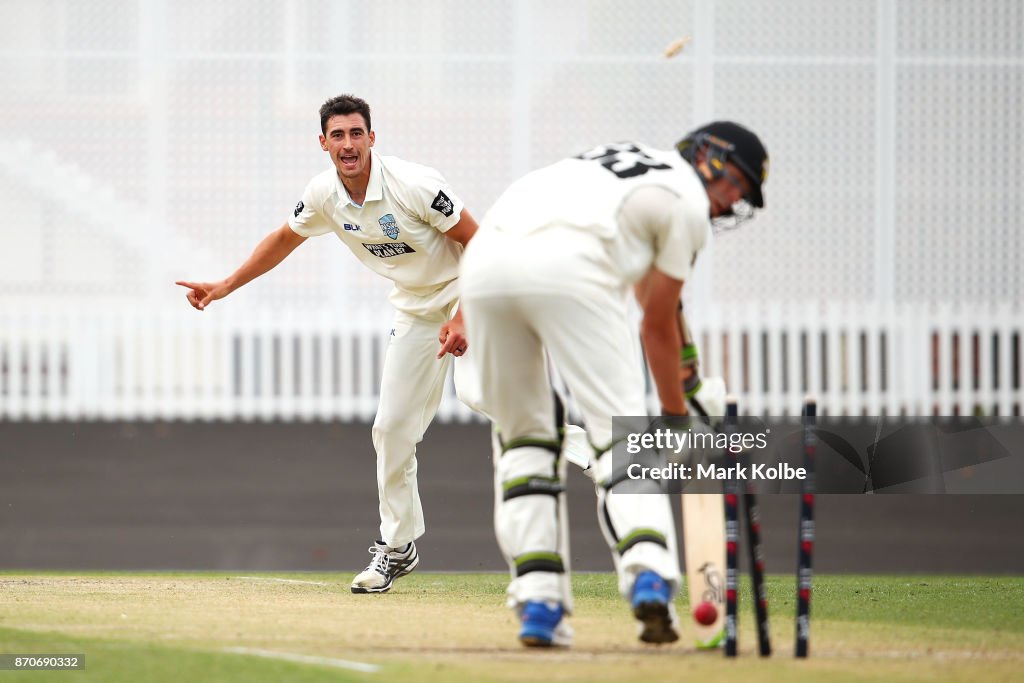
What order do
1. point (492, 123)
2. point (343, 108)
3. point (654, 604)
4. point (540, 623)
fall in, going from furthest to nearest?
point (492, 123), point (343, 108), point (540, 623), point (654, 604)

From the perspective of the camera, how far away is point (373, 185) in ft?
20.2

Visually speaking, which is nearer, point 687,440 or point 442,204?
point 687,440

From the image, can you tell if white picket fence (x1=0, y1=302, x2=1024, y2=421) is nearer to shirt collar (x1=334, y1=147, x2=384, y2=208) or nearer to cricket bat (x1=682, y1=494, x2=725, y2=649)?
shirt collar (x1=334, y1=147, x2=384, y2=208)

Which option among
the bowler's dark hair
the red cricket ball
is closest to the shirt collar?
the bowler's dark hair

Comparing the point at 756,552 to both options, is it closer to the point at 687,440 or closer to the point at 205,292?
the point at 687,440

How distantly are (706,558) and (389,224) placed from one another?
242 centimetres

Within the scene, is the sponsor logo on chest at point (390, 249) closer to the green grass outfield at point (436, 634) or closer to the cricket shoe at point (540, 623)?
the green grass outfield at point (436, 634)

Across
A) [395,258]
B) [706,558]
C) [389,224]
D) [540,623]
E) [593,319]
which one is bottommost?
[540,623]

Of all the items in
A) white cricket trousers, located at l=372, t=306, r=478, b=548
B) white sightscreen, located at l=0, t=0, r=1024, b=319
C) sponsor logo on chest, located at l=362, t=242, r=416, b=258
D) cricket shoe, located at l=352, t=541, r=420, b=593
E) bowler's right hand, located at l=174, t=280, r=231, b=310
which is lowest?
cricket shoe, located at l=352, t=541, r=420, b=593

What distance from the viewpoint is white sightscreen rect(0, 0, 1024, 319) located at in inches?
738

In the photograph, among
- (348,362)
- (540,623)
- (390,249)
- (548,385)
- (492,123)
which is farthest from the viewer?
(492,123)

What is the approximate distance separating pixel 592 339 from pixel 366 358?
13.9m

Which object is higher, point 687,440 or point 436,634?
point 687,440

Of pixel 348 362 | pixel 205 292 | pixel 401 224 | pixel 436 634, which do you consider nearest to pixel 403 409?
pixel 401 224
